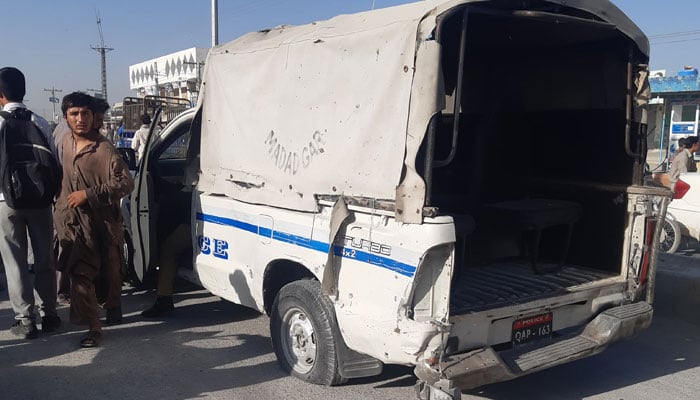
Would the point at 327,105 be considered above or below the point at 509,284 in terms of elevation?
above

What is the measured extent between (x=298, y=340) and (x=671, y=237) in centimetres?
721

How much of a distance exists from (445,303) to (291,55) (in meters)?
2.09

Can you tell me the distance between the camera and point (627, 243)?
4.59 metres

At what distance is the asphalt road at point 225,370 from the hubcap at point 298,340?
0.14 meters

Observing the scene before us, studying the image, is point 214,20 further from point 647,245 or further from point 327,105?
point 647,245

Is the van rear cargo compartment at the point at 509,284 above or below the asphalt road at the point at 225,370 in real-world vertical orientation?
above

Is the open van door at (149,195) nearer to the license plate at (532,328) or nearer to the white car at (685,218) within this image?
the license plate at (532,328)

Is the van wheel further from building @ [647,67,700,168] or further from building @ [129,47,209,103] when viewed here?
building @ [129,47,209,103]

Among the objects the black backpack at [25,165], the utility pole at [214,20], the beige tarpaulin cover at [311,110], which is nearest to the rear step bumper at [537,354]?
the beige tarpaulin cover at [311,110]

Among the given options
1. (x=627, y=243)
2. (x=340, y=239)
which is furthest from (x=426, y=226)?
(x=627, y=243)

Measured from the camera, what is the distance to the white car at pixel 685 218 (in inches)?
361

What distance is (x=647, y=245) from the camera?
4.51 metres

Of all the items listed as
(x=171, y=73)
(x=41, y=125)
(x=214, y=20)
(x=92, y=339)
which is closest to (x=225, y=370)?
(x=92, y=339)

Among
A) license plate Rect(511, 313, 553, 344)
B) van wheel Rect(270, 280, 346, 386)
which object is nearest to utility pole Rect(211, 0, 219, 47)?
van wheel Rect(270, 280, 346, 386)
